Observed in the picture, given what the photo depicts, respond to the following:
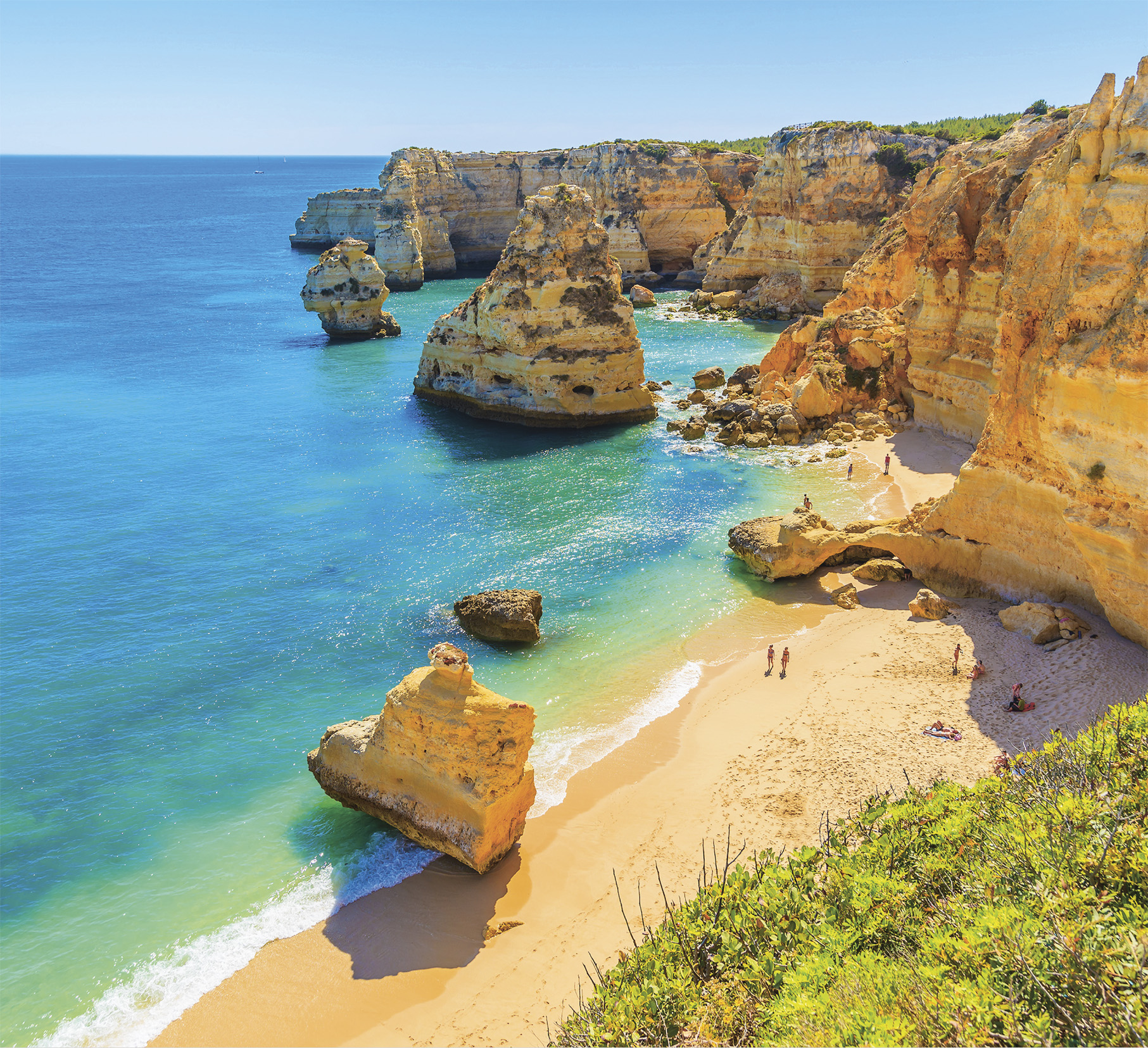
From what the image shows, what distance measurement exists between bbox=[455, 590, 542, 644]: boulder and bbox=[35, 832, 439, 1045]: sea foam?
6936 millimetres

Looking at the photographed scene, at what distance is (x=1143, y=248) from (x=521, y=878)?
16.6 meters

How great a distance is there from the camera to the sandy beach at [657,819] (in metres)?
12.4

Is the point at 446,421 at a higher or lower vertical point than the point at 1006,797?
lower

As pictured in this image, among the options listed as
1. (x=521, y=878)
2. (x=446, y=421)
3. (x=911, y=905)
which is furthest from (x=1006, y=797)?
(x=446, y=421)

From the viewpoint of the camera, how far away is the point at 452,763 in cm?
1467

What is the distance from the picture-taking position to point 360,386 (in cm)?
4912

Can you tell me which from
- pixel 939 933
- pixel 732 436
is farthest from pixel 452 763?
pixel 732 436

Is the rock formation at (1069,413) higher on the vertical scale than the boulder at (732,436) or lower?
higher

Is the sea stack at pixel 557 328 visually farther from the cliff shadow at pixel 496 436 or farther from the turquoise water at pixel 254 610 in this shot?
the turquoise water at pixel 254 610

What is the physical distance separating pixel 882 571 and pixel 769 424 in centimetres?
1476

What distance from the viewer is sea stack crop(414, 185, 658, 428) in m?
39.6

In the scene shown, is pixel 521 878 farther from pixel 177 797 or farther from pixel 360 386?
pixel 360 386

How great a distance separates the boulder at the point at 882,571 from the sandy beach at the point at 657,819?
2005 millimetres

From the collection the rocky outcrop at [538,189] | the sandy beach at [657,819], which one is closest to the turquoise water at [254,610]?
the sandy beach at [657,819]
